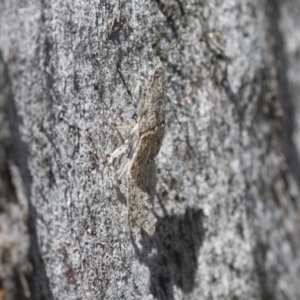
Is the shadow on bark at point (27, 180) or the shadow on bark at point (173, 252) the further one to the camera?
the shadow on bark at point (27, 180)

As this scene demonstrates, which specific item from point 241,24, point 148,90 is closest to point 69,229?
point 148,90

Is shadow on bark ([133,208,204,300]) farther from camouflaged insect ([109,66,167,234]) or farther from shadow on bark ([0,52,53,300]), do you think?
shadow on bark ([0,52,53,300])

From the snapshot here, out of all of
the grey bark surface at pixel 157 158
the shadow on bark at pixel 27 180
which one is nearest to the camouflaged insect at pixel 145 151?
the grey bark surface at pixel 157 158

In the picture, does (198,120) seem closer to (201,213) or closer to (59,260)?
(201,213)

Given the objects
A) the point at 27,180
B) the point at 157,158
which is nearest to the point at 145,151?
the point at 157,158

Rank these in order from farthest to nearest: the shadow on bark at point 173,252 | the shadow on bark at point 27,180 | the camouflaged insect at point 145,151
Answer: the shadow on bark at point 27,180 < the shadow on bark at point 173,252 < the camouflaged insect at point 145,151

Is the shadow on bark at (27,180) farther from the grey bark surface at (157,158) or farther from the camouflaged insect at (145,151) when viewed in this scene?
the camouflaged insect at (145,151)

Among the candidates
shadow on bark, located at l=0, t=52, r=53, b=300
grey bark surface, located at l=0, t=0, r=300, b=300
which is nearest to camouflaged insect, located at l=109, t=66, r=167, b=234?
grey bark surface, located at l=0, t=0, r=300, b=300

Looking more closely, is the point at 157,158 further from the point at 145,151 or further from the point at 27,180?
the point at 27,180
